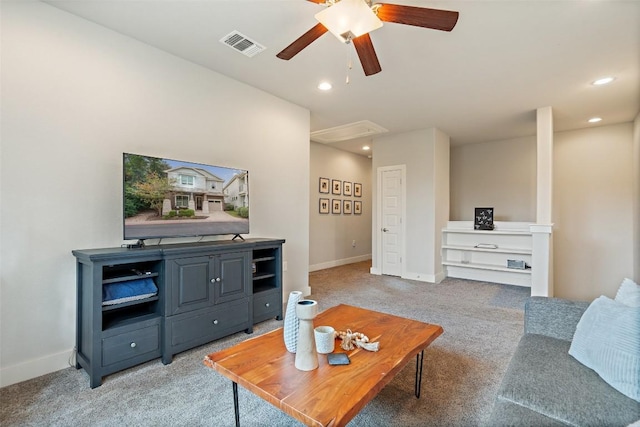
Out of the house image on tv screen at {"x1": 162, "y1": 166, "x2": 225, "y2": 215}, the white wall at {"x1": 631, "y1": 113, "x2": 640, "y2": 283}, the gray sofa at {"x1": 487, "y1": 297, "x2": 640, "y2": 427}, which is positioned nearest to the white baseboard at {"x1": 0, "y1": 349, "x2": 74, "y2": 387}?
the house image on tv screen at {"x1": 162, "y1": 166, "x2": 225, "y2": 215}

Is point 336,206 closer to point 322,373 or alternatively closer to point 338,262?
point 338,262

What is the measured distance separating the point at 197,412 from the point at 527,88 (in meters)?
4.39

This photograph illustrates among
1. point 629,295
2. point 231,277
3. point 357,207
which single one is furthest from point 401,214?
point 629,295

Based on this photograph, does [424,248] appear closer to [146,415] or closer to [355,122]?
[355,122]

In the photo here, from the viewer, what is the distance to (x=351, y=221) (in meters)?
7.08

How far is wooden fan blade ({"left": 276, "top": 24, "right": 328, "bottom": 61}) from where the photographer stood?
1979 millimetres

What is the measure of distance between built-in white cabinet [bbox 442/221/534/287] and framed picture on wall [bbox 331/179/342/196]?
2344 mm

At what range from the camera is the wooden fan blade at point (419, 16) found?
1718 millimetres

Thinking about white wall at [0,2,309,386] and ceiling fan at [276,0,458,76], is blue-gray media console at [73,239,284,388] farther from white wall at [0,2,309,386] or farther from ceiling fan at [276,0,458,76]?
ceiling fan at [276,0,458,76]

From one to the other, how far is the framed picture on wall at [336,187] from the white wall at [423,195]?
4.68ft

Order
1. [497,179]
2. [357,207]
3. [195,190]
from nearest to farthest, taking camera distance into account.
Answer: [195,190] < [497,179] < [357,207]

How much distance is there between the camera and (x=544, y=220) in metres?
3.93

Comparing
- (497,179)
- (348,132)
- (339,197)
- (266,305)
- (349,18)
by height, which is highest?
(348,132)

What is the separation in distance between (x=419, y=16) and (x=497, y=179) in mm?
5103
